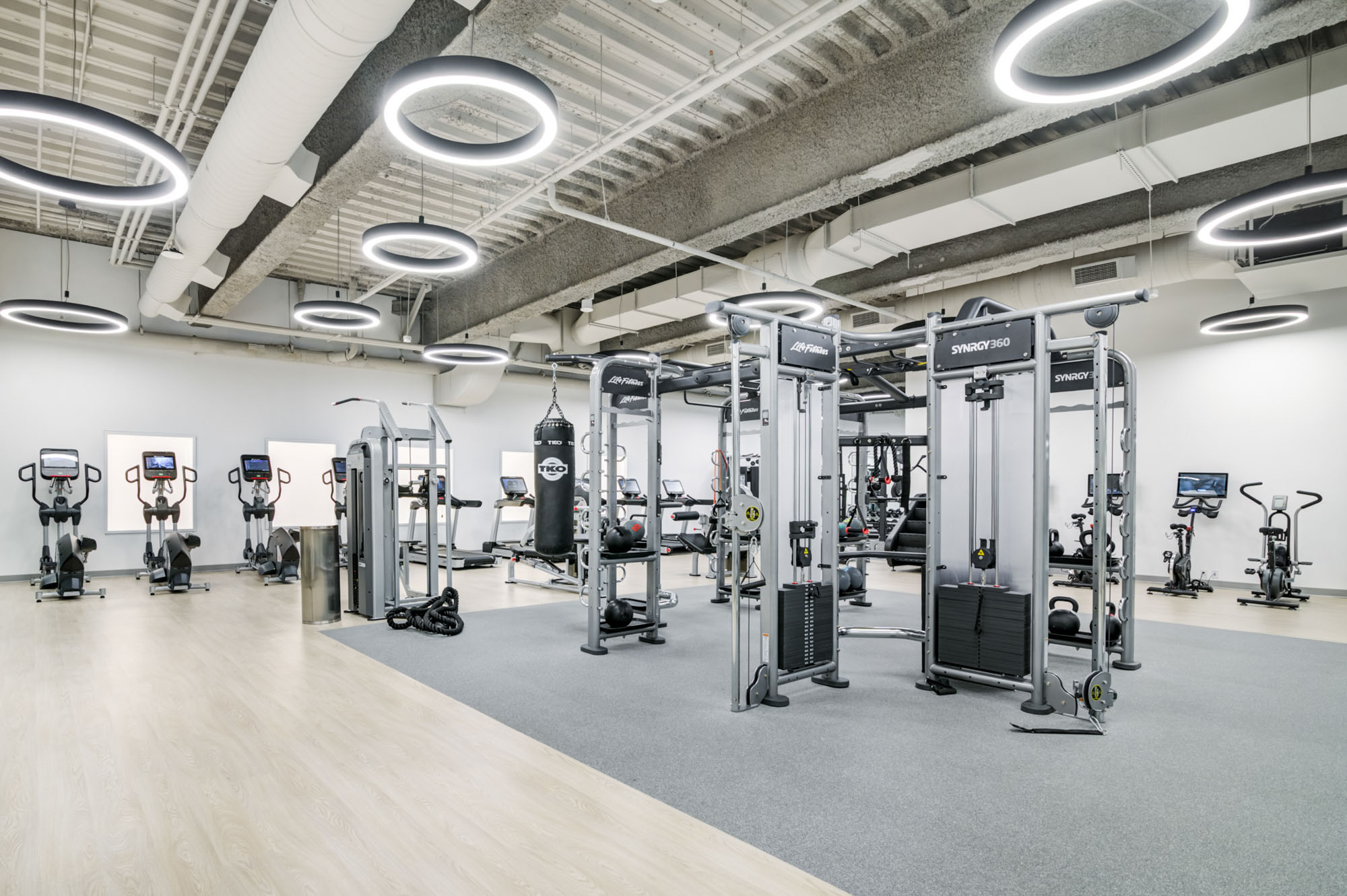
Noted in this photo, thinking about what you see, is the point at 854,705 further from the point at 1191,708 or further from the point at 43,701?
the point at 43,701

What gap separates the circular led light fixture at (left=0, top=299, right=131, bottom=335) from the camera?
745 cm

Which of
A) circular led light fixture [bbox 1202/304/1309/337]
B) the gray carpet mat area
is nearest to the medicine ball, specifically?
the gray carpet mat area

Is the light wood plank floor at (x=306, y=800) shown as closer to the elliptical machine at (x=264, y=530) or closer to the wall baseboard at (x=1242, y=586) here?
the elliptical machine at (x=264, y=530)

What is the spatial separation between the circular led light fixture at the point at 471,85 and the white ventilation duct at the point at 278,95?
0.81 ft

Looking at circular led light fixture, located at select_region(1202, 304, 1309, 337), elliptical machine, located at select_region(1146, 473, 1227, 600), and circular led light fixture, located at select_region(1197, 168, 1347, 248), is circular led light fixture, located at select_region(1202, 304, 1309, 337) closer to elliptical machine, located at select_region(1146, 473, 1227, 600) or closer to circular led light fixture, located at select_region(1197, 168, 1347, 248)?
circular led light fixture, located at select_region(1197, 168, 1347, 248)

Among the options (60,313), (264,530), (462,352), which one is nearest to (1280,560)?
(462,352)

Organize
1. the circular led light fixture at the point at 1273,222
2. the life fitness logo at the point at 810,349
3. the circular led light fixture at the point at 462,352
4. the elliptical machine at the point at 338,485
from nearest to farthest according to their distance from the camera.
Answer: the circular led light fixture at the point at 1273,222, the life fitness logo at the point at 810,349, the circular led light fixture at the point at 462,352, the elliptical machine at the point at 338,485

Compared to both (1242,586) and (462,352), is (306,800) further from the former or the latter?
(1242,586)

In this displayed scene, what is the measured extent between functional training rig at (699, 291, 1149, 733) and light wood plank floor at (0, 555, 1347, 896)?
159cm

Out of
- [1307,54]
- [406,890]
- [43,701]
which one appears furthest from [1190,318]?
[43,701]

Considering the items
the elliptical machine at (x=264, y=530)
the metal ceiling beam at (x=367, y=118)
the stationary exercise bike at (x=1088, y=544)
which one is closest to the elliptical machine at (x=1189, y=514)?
the stationary exercise bike at (x=1088, y=544)

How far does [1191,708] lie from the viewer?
175 inches

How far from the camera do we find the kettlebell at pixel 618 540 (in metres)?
6.28

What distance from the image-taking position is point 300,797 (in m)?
3.13
